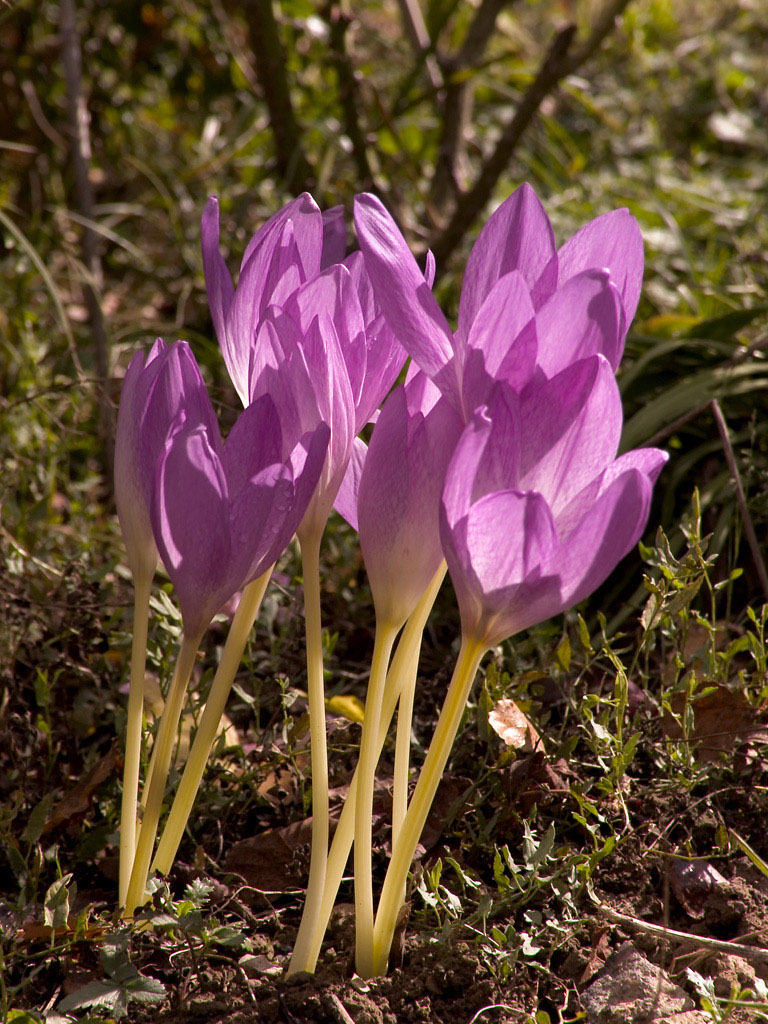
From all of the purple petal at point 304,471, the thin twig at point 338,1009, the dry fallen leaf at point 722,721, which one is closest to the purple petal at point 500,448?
the purple petal at point 304,471

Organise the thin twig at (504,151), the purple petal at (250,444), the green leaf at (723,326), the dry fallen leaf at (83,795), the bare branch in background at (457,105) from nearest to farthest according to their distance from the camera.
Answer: the purple petal at (250,444) < the dry fallen leaf at (83,795) < the green leaf at (723,326) < the thin twig at (504,151) < the bare branch in background at (457,105)

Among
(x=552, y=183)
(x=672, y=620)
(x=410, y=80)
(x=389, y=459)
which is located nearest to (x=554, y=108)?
(x=552, y=183)

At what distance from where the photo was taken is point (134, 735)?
2.99 ft

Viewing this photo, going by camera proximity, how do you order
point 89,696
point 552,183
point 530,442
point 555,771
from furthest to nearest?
point 552,183
point 89,696
point 555,771
point 530,442

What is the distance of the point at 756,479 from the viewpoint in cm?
173

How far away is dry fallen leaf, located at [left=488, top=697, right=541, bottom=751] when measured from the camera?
117cm

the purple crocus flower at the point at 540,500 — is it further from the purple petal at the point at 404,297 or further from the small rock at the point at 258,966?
the small rock at the point at 258,966

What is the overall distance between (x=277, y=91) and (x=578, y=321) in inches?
79.6

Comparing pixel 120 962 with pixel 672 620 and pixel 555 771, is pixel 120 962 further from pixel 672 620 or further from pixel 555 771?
pixel 672 620

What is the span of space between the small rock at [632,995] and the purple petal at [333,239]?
77 cm

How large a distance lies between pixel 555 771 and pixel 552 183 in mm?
2312

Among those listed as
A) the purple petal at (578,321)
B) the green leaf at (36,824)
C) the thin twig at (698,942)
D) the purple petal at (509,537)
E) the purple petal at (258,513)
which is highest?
the purple petal at (578,321)

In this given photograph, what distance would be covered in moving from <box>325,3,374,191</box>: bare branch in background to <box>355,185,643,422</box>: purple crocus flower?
174 cm

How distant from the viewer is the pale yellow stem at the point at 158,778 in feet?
2.75
